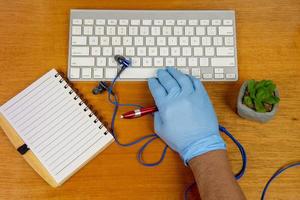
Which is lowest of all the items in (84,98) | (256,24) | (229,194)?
(229,194)

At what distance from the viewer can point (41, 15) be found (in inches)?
27.6

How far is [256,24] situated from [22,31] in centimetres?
51

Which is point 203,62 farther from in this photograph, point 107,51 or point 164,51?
point 107,51

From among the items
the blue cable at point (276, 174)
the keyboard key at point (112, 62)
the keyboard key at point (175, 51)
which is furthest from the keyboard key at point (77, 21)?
the blue cable at point (276, 174)

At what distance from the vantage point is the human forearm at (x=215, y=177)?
1.82 ft

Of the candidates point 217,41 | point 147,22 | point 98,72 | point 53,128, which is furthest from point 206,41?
point 53,128

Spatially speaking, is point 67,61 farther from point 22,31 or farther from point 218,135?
point 218,135

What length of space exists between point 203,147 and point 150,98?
148 millimetres

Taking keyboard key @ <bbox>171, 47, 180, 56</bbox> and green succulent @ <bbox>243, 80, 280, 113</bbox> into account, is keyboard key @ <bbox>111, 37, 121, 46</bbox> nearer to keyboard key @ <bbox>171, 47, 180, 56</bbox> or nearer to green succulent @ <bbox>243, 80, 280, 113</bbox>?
keyboard key @ <bbox>171, 47, 180, 56</bbox>

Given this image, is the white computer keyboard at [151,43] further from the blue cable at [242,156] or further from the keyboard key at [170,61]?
the blue cable at [242,156]

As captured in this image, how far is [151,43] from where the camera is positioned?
2.20 feet

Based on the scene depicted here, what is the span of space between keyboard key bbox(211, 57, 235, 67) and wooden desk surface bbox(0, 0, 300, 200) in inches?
1.2

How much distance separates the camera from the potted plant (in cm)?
56

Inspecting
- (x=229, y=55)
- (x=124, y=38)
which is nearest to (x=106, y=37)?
(x=124, y=38)
